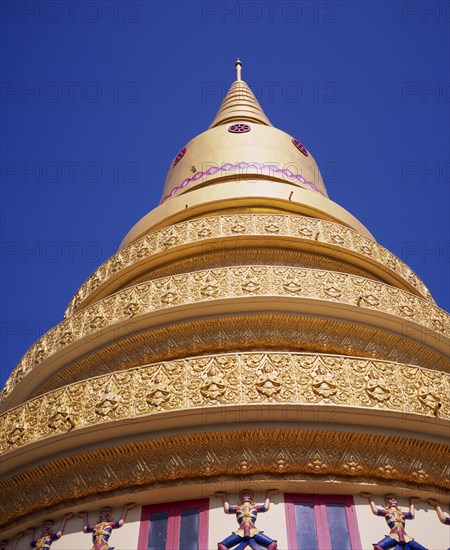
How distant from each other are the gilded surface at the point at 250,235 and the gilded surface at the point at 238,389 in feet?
14.5

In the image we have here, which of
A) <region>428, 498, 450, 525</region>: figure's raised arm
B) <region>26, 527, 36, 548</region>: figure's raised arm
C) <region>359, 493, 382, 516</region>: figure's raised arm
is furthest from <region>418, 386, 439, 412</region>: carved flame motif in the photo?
<region>26, 527, 36, 548</region>: figure's raised arm

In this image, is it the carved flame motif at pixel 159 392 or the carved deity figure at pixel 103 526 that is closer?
the carved deity figure at pixel 103 526

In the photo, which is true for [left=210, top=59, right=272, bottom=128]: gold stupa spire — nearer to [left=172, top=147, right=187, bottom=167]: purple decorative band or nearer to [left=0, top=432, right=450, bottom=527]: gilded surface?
[left=172, top=147, right=187, bottom=167]: purple decorative band

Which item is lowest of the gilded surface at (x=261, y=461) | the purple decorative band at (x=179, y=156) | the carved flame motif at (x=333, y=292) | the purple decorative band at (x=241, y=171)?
the gilded surface at (x=261, y=461)

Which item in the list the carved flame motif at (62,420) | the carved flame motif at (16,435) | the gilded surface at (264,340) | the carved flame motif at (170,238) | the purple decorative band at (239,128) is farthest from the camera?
the purple decorative band at (239,128)

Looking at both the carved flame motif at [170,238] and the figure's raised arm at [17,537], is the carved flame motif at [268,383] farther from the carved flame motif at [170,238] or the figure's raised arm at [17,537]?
the carved flame motif at [170,238]

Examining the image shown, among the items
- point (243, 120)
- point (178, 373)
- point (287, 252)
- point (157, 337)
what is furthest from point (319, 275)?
point (243, 120)

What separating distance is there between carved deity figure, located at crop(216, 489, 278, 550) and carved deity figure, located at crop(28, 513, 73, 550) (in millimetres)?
1690

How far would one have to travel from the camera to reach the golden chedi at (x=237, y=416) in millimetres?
7758

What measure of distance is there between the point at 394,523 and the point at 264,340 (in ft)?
12.6

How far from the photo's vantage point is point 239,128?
1852 cm

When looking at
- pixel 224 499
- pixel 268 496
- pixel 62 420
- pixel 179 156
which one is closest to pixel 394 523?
pixel 268 496

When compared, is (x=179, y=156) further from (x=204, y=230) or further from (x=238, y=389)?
(x=238, y=389)

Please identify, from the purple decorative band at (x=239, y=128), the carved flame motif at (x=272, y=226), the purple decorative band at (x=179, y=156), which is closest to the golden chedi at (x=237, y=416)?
the carved flame motif at (x=272, y=226)
